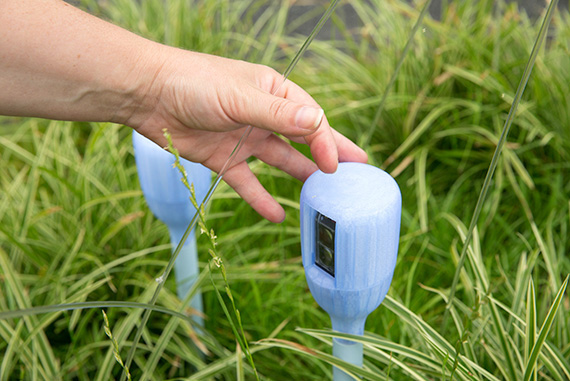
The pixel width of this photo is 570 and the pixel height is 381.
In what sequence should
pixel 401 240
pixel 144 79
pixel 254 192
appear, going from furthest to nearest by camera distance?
pixel 401 240 → pixel 254 192 → pixel 144 79

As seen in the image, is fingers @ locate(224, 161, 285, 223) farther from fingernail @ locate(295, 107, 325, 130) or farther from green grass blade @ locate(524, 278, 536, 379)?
green grass blade @ locate(524, 278, 536, 379)

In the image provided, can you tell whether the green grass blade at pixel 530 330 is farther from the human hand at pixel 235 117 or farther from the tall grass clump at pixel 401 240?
the human hand at pixel 235 117

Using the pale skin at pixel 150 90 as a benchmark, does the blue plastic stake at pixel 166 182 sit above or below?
below

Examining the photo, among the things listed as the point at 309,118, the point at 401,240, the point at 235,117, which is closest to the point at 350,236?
the point at 309,118

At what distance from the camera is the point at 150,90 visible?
101 cm

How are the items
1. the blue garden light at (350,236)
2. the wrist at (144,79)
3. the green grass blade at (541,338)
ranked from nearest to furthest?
the blue garden light at (350,236) → the green grass blade at (541,338) → the wrist at (144,79)

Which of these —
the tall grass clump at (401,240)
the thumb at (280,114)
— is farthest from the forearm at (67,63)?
the tall grass clump at (401,240)

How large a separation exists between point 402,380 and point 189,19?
1.74 metres

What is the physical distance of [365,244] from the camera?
2.57ft

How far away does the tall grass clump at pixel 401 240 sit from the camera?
1.15 m

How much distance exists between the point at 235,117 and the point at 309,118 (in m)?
0.16

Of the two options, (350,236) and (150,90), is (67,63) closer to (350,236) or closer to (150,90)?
(150,90)

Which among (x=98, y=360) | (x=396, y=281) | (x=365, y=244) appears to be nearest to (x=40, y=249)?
(x=98, y=360)

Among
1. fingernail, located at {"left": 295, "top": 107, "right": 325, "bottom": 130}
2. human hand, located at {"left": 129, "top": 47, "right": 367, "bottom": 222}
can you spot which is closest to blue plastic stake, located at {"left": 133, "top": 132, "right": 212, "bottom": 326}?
human hand, located at {"left": 129, "top": 47, "right": 367, "bottom": 222}
